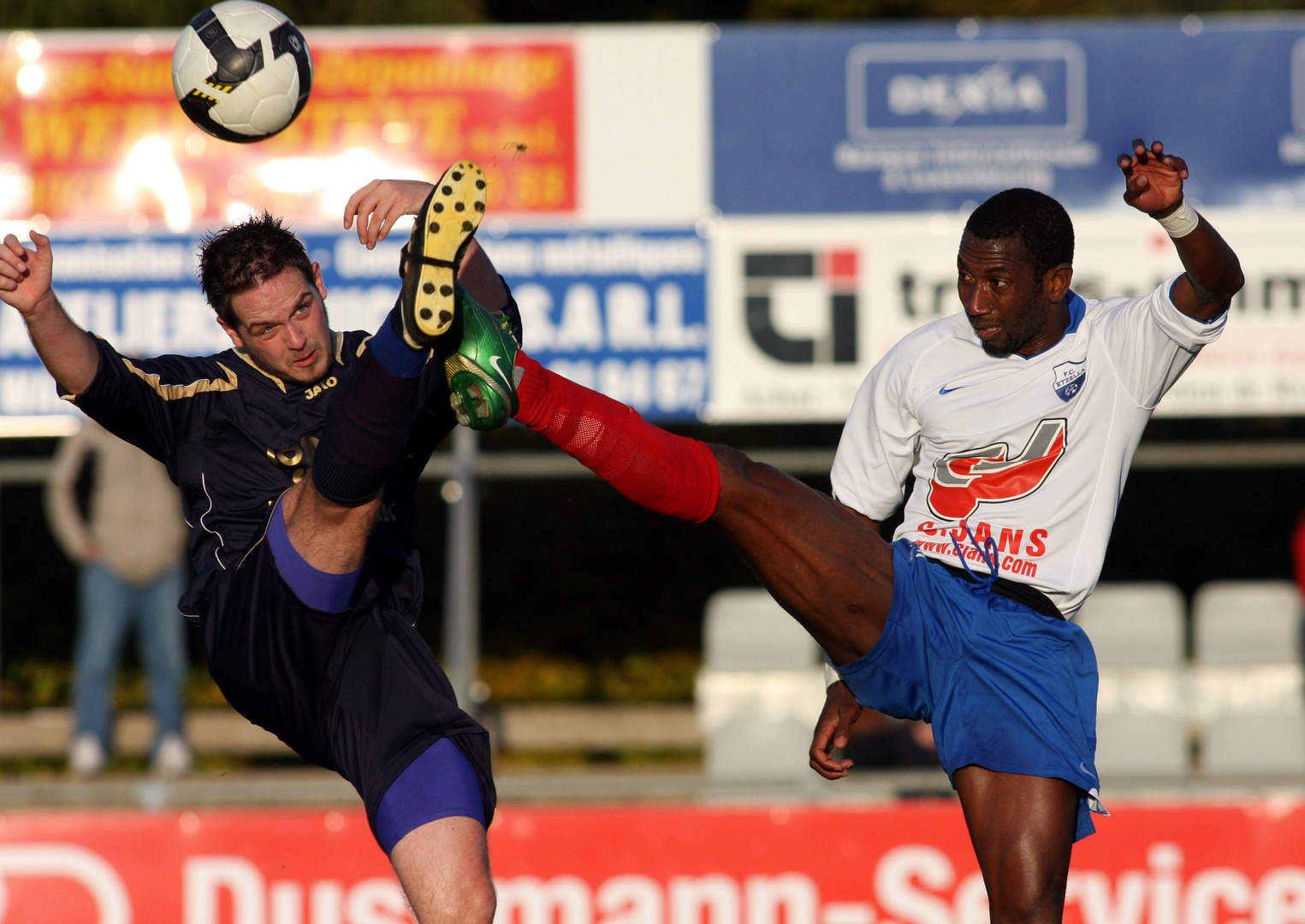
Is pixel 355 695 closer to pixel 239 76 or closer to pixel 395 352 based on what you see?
pixel 395 352

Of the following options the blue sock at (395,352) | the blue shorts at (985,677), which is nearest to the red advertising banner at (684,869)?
the blue shorts at (985,677)

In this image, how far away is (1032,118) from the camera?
7820mm

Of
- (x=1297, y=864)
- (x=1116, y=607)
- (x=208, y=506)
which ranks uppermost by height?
(x=208, y=506)

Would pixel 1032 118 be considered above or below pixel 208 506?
above

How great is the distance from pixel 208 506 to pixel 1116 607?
5.08 metres

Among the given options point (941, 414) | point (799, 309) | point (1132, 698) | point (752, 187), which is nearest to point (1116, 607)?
point (1132, 698)

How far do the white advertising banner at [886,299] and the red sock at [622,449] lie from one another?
4.15m

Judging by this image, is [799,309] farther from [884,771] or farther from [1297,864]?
[1297,864]

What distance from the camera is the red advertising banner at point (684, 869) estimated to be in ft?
20.5

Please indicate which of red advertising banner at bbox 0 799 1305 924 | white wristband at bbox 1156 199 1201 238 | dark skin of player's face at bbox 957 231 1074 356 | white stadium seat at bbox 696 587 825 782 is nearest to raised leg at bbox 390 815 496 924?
dark skin of player's face at bbox 957 231 1074 356

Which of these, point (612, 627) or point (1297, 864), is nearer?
point (1297, 864)

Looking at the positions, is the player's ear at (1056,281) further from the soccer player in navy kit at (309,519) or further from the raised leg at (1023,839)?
the soccer player in navy kit at (309,519)

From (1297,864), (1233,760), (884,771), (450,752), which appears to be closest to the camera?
(450,752)

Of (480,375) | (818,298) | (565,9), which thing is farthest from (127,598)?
(565,9)
